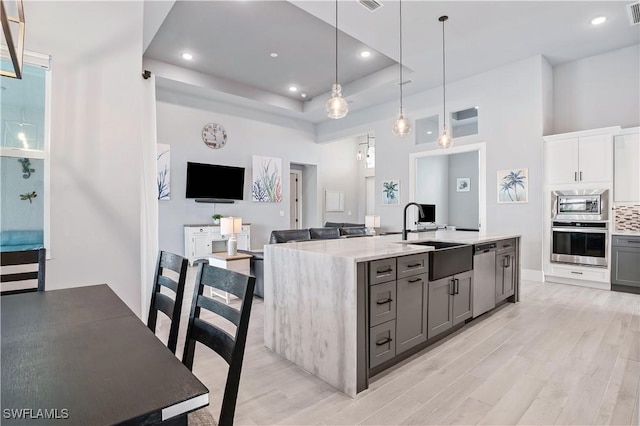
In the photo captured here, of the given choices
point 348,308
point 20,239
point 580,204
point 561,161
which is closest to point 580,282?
point 580,204

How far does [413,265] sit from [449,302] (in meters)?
0.70

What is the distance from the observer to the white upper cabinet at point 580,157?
178 inches

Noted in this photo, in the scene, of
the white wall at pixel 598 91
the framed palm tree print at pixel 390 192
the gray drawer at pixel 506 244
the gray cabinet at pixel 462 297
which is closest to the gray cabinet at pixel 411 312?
the gray cabinet at pixel 462 297

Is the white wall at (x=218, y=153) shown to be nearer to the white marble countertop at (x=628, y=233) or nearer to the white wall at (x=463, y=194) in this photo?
the white wall at (x=463, y=194)

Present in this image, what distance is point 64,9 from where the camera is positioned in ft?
7.75

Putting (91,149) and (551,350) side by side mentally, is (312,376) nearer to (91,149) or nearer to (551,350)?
(551,350)

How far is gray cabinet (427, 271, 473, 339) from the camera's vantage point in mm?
2584

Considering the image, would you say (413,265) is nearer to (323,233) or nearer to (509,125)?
(323,233)

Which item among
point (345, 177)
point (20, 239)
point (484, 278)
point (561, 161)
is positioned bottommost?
point (484, 278)

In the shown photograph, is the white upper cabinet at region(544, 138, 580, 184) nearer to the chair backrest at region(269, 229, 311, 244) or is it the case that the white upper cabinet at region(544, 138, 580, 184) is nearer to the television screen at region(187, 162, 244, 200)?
the chair backrest at region(269, 229, 311, 244)

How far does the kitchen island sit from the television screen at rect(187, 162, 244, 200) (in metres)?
4.90

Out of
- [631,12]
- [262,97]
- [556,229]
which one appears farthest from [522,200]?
[262,97]

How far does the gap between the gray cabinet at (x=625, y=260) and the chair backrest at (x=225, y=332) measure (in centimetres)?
551

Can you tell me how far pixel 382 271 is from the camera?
2145mm
